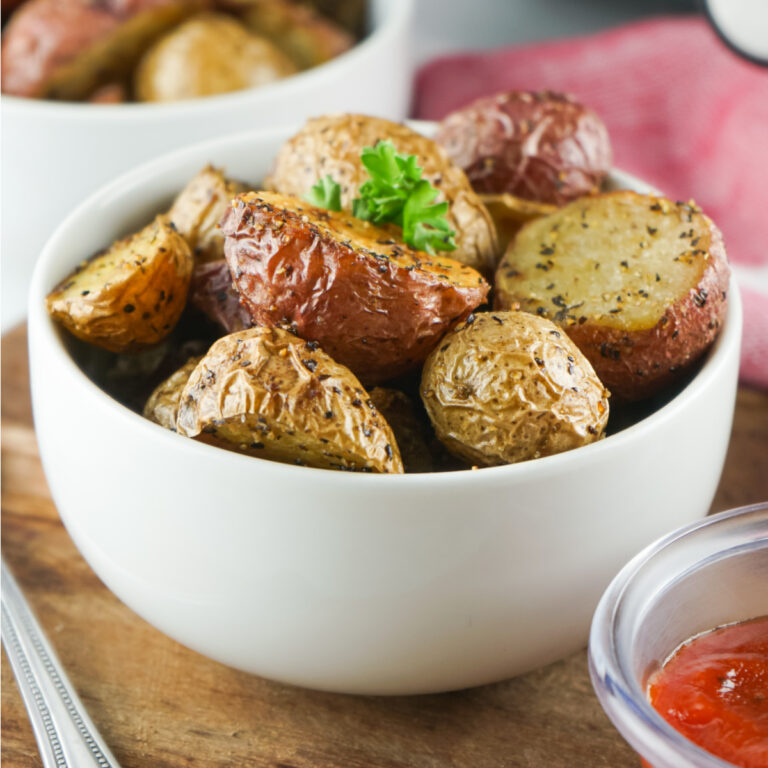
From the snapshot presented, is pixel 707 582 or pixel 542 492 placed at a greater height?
pixel 542 492

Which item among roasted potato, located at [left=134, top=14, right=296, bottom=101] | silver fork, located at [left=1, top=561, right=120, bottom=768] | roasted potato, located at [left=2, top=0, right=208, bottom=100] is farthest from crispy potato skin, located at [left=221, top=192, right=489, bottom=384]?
roasted potato, located at [left=2, top=0, right=208, bottom=100]

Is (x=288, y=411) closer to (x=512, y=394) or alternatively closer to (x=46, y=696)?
(x=512, y=394)

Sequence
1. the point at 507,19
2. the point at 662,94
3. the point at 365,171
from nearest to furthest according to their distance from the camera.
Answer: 1. the point at 365,171
2. the point at 662,94
3. the point at 507,19

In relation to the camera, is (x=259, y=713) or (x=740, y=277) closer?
(x=259, y=713)

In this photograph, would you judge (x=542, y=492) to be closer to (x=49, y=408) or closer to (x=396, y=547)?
(x=396, y=547)

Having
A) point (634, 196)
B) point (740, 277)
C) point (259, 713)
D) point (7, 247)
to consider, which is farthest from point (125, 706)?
point (740, 277)

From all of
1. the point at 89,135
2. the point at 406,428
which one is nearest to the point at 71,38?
the point at 89,135
